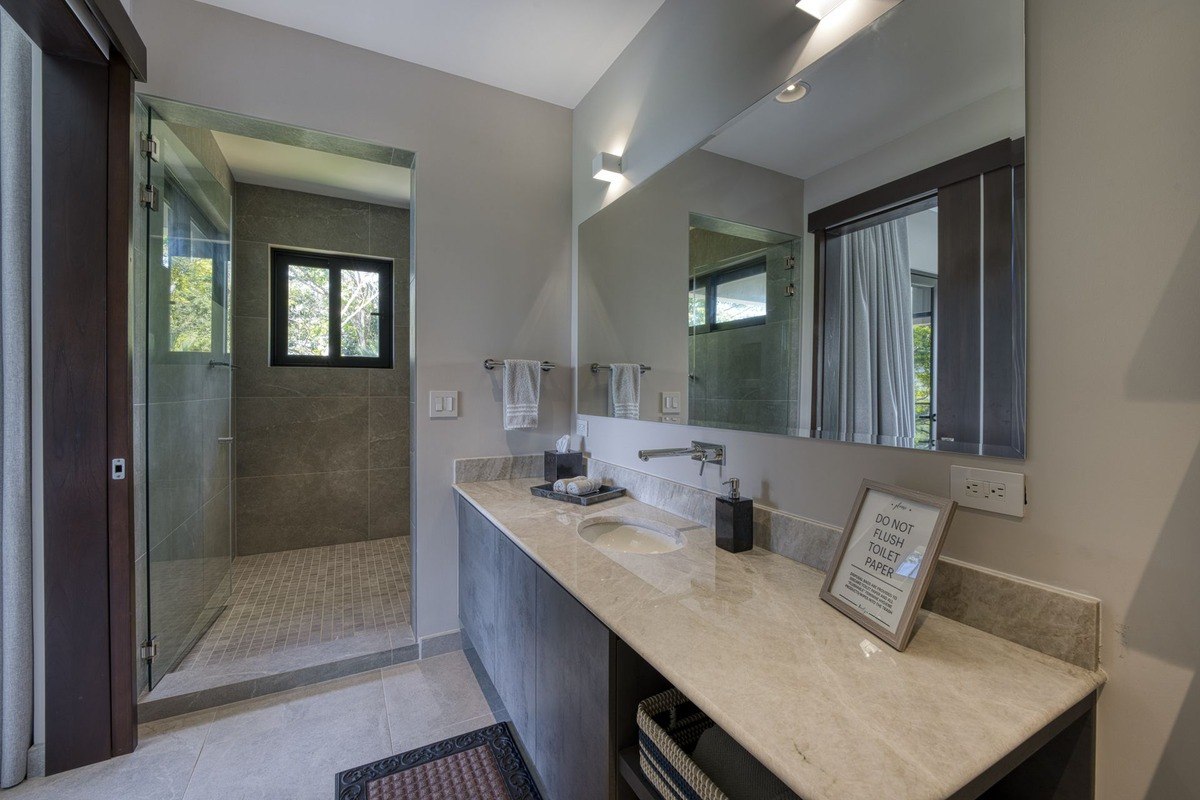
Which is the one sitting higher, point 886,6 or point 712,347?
point 886,6

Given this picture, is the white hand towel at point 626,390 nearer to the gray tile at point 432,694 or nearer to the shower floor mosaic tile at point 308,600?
the gray tile at point 432,694

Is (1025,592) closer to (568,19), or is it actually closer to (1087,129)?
(1087,129)

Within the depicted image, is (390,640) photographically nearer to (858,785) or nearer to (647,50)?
(858,785)

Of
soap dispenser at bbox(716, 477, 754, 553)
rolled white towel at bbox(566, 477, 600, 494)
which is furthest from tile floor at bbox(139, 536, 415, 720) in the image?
soap dispenser at bbox(716, 477, 754, 553)

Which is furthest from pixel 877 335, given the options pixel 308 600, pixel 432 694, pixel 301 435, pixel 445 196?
pixel 301 435

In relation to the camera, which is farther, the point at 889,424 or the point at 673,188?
the point at 673,188

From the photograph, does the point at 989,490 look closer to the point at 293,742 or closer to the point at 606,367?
the point at 606,367

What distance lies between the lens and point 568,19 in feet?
6.27

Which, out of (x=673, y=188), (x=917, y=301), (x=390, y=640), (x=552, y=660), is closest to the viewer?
(x=917, y=301)

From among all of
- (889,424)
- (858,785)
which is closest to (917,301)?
(889,424)

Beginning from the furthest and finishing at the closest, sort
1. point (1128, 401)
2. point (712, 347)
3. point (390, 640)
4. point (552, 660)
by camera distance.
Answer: point (390, 640)
point (712, 347)
point (552, 660)
point (1128, 401)

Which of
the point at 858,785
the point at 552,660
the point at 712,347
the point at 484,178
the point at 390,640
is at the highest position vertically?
the point at 484,178

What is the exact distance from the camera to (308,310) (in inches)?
141

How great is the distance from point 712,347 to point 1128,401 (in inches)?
39.8
